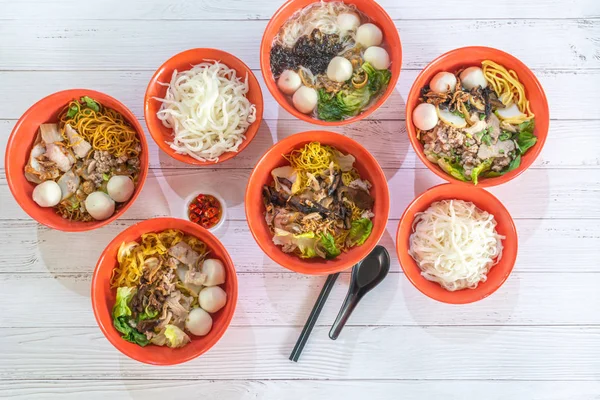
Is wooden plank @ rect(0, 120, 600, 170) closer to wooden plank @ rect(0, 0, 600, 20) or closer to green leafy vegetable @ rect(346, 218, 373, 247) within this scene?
green leafy vegetable @ rect(346, 218, 373, 247)

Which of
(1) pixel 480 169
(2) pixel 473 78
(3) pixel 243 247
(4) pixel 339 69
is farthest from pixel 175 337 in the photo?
(2) pixel 473 78

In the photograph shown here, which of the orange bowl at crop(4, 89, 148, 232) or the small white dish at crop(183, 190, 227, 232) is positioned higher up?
the orange bowl at crop(4, 89, 148, 232)

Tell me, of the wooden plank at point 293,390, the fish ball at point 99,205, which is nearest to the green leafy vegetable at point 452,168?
the wooden plank at point 293,390

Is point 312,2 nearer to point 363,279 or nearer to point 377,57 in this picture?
point 377,57

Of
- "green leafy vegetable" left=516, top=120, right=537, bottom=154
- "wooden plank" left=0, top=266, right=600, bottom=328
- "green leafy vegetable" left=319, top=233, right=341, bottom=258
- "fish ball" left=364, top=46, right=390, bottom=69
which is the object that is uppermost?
"fish ball" left=364, top=46, right=390, bottom=69

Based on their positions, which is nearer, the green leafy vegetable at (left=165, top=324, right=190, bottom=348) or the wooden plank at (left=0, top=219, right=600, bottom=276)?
the green leafy vegetable at (left=165, top=324, right=190, bottom=348)

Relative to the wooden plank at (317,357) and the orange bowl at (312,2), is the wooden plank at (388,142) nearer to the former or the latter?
the orange bowl at (312,2)

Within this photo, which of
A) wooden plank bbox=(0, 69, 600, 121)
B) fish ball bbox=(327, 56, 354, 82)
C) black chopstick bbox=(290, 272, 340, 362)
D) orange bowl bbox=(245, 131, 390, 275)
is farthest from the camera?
wooden plank bbox=(0, 69, 600, 121)

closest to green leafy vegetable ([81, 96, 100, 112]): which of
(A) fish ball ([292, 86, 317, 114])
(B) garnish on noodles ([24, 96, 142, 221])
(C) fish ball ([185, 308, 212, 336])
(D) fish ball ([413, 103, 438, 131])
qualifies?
(B) garnish on noodles ([24, 96, 142, 221])
